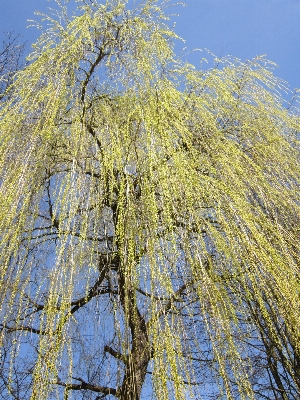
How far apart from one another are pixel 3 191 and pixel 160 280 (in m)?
0.89

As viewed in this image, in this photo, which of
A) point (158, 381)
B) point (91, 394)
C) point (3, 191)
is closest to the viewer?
point (158, 381)

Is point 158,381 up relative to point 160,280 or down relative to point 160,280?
down

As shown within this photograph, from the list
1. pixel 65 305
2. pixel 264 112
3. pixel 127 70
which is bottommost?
pixel 65 305

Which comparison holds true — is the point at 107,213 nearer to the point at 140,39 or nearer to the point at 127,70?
the point at 127,70

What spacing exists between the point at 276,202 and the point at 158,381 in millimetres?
1115

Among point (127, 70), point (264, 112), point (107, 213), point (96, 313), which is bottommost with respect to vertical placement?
point (96, 313)

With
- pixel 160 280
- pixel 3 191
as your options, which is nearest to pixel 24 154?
pixel 3 191

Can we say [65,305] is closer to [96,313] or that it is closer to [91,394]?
[96,313]

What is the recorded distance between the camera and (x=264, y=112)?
99.5 inches

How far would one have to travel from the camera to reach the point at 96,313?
196 cm

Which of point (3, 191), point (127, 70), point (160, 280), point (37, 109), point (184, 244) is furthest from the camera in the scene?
point (127, 70)

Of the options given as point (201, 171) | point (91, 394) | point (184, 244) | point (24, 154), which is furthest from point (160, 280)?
point (91, 394)

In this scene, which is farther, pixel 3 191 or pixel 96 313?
pixel 96 313

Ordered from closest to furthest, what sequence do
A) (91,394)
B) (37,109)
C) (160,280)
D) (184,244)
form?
(160,280), (184,244), (37,109), (91,394)
